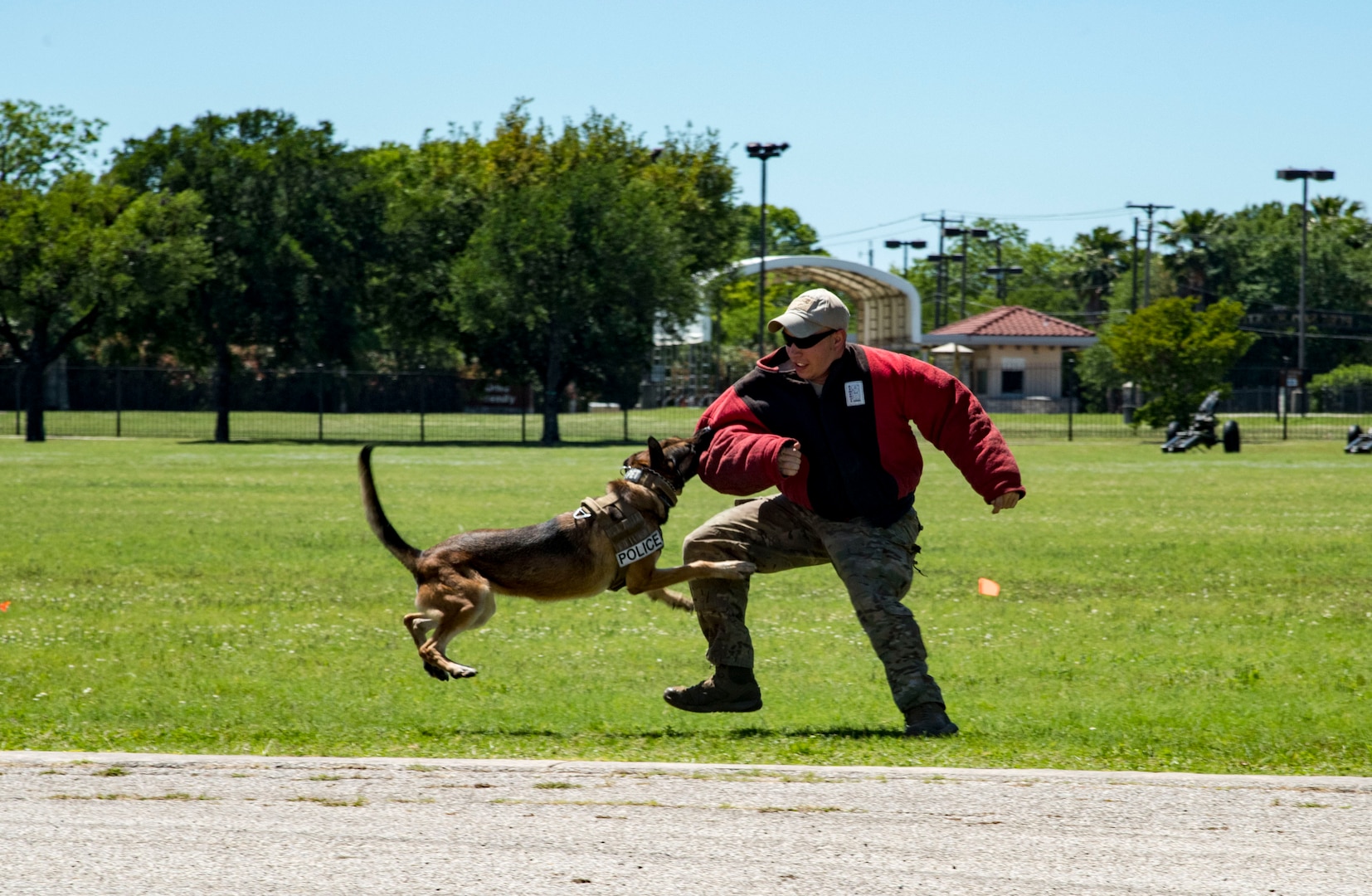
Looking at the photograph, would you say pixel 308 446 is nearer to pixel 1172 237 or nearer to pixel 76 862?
pixel 76 862

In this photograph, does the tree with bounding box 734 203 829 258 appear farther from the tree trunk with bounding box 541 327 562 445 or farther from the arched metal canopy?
the tree trunk with bounding box 541 327 562 445

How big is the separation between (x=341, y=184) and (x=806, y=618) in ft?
148

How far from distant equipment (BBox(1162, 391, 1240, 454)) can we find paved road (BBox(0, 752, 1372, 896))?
3700cm

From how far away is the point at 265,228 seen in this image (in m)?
51.2

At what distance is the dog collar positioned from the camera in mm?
6977

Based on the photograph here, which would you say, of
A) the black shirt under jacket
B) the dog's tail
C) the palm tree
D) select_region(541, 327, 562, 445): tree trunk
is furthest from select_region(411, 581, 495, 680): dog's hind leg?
the palm tree

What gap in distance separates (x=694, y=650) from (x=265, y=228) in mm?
44818

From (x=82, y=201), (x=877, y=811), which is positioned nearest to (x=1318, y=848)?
(x=877, y=811)

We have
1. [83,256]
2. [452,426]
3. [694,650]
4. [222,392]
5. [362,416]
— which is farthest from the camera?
[362,416]

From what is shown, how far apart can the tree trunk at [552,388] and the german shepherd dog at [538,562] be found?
42.1 meters

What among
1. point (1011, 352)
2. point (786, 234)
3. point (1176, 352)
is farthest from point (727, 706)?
point (786, 234)

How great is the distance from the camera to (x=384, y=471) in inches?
1254

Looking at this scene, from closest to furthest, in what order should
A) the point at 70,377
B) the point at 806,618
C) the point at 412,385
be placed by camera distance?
the point at 806,618 → the point at 412,385 → the point at 70,377

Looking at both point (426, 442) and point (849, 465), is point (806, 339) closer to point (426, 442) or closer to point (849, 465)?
point (849, 465)
